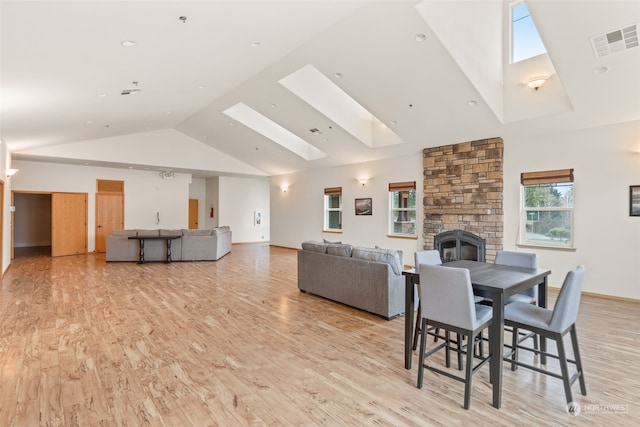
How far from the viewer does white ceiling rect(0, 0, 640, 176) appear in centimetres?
308

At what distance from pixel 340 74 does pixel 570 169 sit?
404 centimetres

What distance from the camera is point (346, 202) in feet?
32.6

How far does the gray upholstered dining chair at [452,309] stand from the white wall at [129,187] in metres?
10.9

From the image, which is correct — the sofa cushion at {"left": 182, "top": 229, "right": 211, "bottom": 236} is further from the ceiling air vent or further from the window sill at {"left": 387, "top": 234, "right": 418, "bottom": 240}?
the ceiling air vent

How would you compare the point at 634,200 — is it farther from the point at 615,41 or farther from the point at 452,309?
the point at 452,309

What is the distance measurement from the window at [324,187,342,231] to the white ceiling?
3.17 m

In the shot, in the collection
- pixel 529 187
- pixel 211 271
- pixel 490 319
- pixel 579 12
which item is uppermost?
pixel 579 12

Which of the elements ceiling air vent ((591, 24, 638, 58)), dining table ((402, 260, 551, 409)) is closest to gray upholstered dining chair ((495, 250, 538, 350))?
dining table ((402, 260, 551, 409))

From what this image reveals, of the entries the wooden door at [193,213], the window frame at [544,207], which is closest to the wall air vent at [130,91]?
the window frame at [544,207]

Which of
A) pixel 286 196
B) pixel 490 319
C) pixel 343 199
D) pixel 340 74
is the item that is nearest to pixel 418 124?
pixel 340 74

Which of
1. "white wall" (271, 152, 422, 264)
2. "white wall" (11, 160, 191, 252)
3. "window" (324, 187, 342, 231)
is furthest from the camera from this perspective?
"window" (324, 187, 342, 231)

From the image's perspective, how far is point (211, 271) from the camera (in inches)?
297

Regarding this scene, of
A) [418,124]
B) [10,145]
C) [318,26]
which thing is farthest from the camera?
[10,145]

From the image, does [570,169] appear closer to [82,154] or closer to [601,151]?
[601,151]
